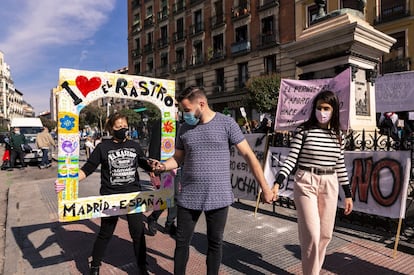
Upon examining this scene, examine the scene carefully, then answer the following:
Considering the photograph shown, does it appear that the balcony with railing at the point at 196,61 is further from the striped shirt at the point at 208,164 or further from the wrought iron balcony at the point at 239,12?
the striped shirt at the point at 208,164

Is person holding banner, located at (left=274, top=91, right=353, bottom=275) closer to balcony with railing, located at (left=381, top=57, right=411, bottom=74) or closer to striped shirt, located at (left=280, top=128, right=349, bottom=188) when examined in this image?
striped shirt, located at (left=280, top=128, right=349, bottom=188)

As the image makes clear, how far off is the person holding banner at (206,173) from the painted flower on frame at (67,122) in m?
1.30

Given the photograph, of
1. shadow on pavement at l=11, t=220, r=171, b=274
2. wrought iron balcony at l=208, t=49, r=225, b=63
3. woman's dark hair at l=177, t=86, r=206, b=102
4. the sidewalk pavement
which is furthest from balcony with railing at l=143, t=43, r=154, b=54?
woman's dark hair at l=177, t=86, r=206, b=102

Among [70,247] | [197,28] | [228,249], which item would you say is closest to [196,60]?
[197,28]

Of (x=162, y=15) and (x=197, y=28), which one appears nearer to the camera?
(x=197, y=28)

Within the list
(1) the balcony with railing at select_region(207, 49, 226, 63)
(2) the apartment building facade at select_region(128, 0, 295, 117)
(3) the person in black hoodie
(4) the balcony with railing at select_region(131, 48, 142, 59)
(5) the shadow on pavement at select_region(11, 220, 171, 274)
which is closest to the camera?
(5) the shadow on pavement at select_region(11, 220, 171, 274)

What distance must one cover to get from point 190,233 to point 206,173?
547mm

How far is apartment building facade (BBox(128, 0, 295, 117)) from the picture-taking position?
2555cm

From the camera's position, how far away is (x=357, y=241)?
4.32 m

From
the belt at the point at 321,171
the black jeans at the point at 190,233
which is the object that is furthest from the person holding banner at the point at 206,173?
the belt at the point at 321,171

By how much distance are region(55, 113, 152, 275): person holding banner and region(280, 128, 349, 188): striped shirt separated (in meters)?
1.43

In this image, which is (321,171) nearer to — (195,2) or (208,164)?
(208,164)

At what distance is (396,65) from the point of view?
63.4ft

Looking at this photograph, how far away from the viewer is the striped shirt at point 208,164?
2736mm
